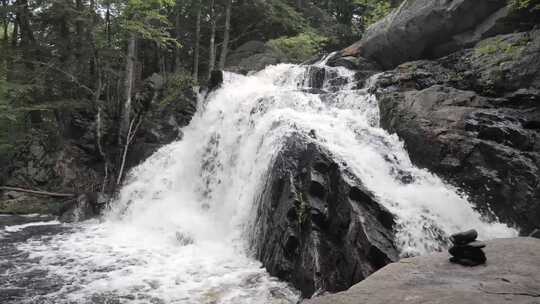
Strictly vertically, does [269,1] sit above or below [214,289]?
above

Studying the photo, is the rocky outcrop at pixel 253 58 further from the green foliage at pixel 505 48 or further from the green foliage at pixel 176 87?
the green foliage at pixel 505 48

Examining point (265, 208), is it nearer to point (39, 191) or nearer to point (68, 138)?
point (39, 191)

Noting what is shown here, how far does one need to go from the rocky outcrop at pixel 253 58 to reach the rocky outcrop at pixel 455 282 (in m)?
15.0

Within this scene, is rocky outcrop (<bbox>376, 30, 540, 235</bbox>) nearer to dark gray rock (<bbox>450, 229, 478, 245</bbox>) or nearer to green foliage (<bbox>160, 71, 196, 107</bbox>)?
dark gray rock (<bbox>450, 229, 478, 245</bbox>)

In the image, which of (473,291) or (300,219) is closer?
(473,291)

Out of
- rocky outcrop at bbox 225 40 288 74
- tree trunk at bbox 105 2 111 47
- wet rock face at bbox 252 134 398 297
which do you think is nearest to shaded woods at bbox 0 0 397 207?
tree trunk at bbox 105 2 111 47

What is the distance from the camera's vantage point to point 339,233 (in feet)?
21.8

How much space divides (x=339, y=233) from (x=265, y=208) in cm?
187

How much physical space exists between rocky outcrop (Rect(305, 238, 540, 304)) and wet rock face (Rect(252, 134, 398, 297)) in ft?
5.55

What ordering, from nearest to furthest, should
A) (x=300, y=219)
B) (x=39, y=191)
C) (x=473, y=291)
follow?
(x=473, y=291) < (x=300, y=219) < (x=39, y=191)

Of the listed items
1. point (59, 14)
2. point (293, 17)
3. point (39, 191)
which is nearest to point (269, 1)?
point (293, 17)

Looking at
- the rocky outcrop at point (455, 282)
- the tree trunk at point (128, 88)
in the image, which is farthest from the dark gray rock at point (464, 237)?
the tree trunk at point (128, 88)

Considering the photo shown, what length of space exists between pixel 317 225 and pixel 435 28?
958 centimetres

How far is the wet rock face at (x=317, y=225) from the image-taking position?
611 centimetres
